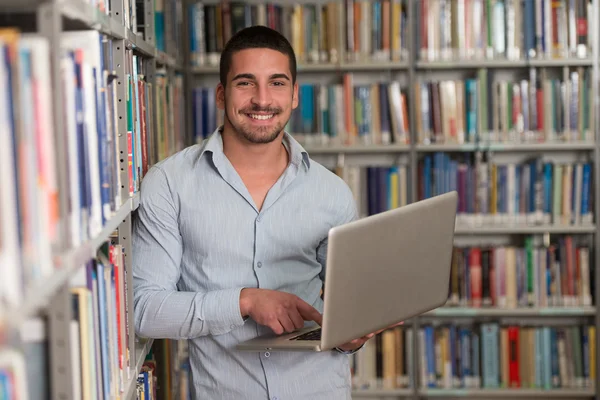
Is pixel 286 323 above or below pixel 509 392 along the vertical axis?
above

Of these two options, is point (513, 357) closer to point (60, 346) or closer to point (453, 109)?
point (453, 109)

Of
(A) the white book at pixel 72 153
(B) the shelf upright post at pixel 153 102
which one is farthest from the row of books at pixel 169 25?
(A) the white book at pixel 72 153

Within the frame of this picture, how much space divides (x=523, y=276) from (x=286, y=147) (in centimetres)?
194

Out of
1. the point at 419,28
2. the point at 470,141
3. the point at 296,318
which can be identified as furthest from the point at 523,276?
the point at 296,318

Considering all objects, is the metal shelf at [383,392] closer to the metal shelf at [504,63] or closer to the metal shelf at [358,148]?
the metal shelf at [358,148]

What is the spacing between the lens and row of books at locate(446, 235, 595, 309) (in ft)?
11.7

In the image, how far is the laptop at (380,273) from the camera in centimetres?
144

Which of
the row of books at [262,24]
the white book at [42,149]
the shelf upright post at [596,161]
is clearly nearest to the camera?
the white book at [42,149]

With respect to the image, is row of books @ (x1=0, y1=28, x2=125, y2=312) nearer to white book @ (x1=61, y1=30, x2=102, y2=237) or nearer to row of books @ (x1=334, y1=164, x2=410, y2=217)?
white book @ (x1=61, y1=30, x2=102, y2=237)

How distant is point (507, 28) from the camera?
350 cm

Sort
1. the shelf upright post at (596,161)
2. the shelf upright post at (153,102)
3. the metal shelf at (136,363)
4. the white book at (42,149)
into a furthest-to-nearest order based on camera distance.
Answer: the shelf upright post at (596,161) < the shelf upright post at (153,102) < the metal shelf at (136,363) < the white book at (42,149)

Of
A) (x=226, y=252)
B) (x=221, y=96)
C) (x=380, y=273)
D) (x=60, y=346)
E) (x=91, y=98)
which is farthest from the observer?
(x=221, y=96)

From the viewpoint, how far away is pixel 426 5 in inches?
137

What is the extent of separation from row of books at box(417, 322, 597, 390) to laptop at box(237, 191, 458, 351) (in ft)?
6.40
